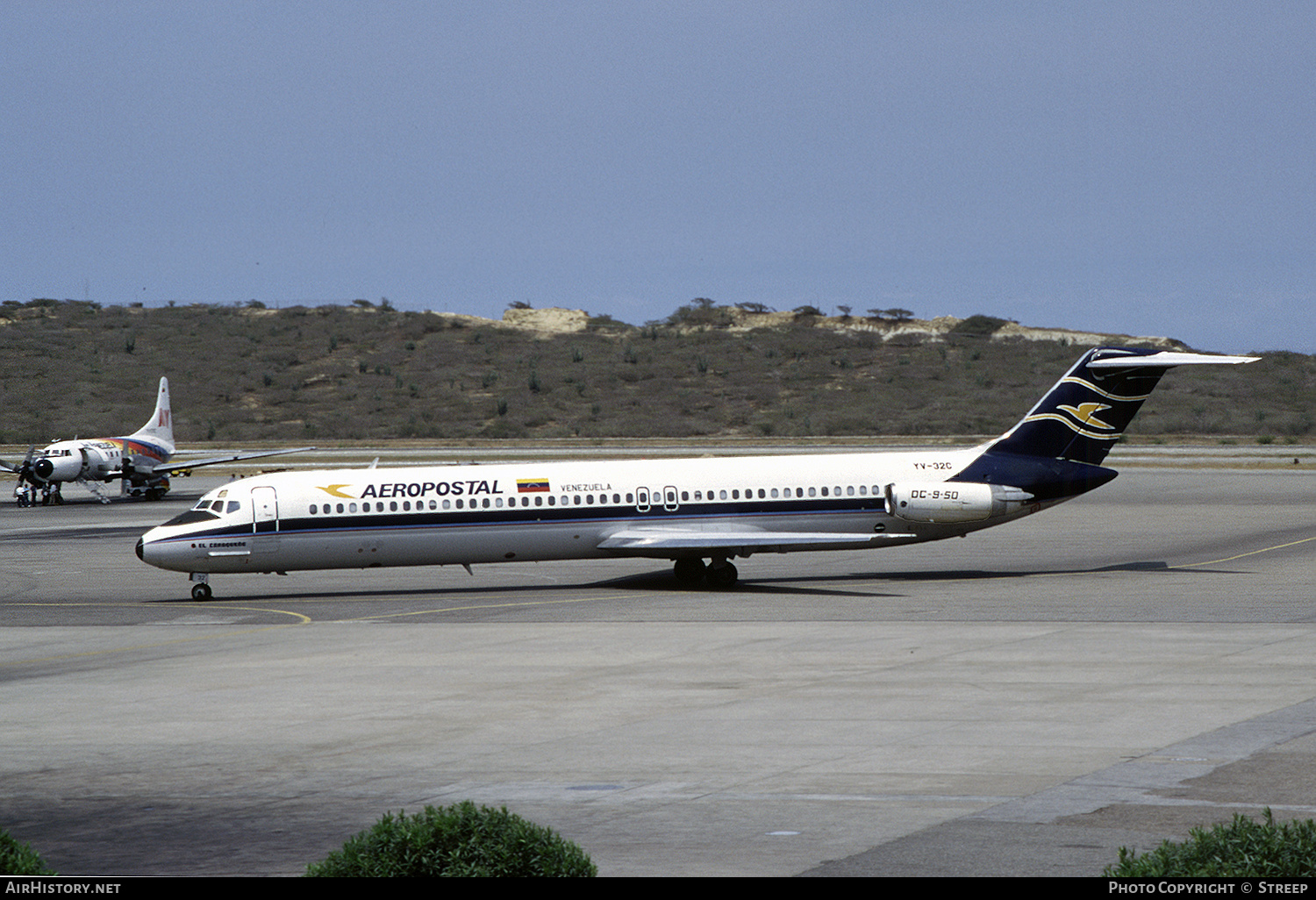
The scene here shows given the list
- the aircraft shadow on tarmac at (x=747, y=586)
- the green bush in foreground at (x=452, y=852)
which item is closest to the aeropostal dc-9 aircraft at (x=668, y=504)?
the aircraft shadow on tarmac at (x=747, y=586)

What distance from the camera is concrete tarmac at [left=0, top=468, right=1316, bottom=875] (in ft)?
38.2

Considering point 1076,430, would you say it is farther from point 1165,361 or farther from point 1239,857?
point 1239,857

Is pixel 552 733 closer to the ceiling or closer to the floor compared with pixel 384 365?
closer to the floor

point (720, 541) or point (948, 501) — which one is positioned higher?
point (948, 501)

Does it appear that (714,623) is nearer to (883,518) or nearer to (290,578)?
(883,518)

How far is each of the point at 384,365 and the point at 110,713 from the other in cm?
12792

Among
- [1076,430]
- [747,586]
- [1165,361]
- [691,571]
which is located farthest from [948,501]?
[1165,361]

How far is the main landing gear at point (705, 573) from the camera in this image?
34219mm

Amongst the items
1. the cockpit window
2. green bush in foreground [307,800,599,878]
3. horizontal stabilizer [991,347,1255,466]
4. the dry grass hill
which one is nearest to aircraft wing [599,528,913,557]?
horizontal stabilizer [991,347,1255,466]

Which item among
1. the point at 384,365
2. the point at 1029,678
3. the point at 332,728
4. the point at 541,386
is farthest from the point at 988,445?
the point at 384,365

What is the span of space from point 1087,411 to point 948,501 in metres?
4.85

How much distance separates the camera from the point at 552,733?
54.3 feet

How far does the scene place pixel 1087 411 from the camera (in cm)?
3597

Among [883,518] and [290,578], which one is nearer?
[883,518]
